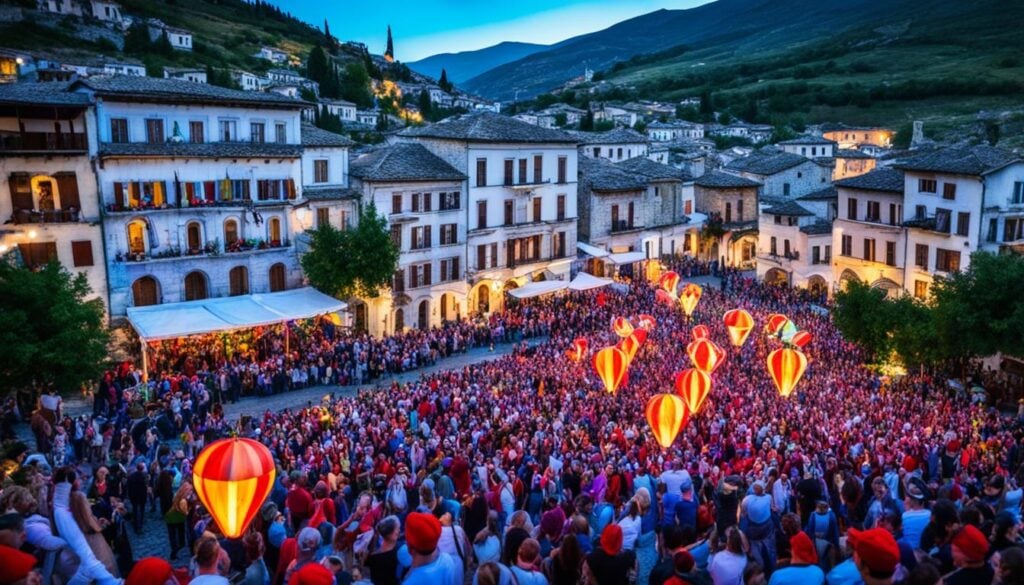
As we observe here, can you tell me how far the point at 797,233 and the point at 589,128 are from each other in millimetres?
59671

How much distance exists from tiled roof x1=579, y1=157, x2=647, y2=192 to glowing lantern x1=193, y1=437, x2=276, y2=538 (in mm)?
37535

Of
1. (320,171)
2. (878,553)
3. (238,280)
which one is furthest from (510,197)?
(878,553)

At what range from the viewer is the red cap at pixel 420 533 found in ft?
22.9

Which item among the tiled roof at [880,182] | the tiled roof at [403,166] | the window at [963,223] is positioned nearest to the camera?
the tiled roof at [403,166]

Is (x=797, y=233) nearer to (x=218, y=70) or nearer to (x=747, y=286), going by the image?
(x=747, y=286)

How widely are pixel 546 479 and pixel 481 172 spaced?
27231 millimetres

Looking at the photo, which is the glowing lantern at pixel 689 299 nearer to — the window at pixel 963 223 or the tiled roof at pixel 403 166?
the tiled roof at pixel 403 166

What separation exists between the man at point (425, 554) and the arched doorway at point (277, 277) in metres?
27.4

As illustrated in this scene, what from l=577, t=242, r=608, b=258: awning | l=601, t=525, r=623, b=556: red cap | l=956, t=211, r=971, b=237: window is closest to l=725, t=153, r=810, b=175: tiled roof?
l=577, t=242, r=608, b=258: awning

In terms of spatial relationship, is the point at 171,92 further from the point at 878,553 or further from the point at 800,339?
the point at 878,553

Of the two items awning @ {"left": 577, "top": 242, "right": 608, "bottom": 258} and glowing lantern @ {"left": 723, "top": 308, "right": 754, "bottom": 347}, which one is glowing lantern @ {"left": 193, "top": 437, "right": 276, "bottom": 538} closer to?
glowing lantern @ {"left": 723, "top": 308, "right": 754, "bottom": 347}

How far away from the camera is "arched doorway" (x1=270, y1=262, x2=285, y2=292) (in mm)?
32844

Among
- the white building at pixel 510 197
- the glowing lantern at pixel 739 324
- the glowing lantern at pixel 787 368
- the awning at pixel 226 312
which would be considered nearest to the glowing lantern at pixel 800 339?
the glowing lantern at pixel 739 324

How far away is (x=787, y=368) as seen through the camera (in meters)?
22.2
